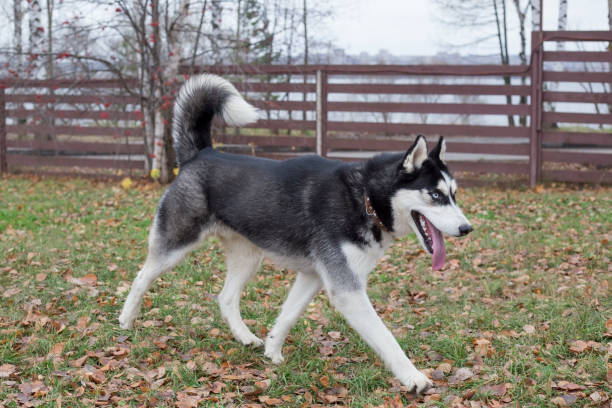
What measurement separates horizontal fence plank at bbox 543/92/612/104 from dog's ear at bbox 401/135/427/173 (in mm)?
7997

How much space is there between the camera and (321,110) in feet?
37.6

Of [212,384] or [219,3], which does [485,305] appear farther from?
[219,3]

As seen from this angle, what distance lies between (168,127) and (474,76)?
559 cm

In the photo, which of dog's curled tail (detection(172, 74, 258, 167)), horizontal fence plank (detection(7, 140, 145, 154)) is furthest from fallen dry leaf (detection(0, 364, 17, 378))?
horizontal fence plank (detection(7, 140, 145, 154))

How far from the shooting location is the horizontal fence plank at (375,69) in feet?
35.1

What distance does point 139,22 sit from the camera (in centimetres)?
1116

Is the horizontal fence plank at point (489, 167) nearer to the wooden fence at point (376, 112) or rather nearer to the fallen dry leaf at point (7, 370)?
the wooden fence at point (376, 112)

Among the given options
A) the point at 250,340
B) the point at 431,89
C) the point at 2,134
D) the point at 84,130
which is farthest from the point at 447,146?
the point at 2,134

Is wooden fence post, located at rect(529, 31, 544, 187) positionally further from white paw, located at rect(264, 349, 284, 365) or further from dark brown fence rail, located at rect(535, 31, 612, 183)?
white paw, located at rect(264, 349, 284, 365)

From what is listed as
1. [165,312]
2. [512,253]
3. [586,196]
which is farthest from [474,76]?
[165,312]

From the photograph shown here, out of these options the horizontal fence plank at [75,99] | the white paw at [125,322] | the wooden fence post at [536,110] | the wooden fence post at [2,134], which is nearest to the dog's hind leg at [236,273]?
the white paw at [125,322]

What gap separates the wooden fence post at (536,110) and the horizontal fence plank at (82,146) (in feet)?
23.4

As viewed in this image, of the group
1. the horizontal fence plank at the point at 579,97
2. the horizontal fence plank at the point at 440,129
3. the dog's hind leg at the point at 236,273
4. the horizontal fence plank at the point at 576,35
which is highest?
the horizontal fence plank at the point at 576,35

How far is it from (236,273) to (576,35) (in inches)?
334
